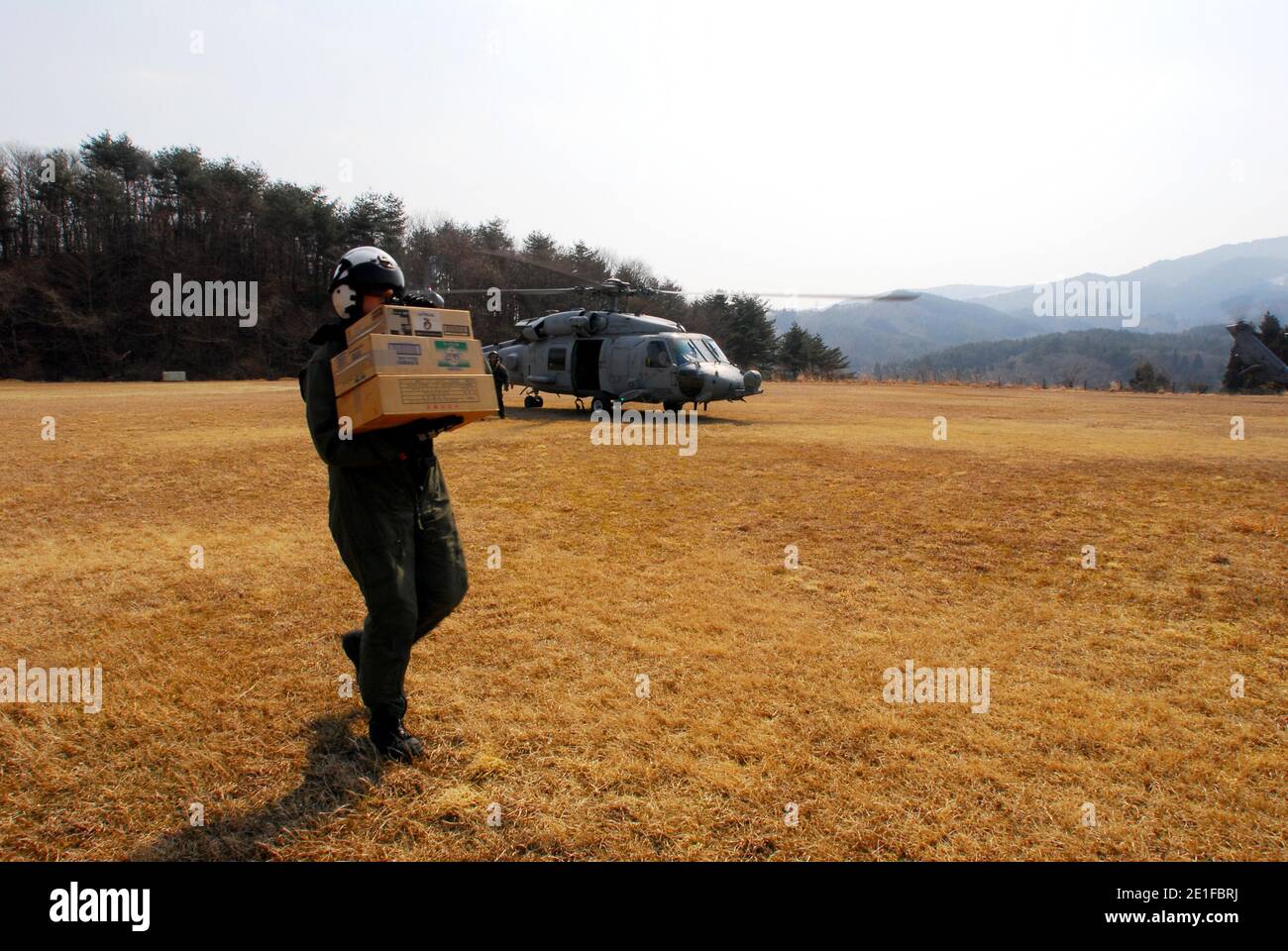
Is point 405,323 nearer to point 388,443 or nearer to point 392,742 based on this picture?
point 388,443

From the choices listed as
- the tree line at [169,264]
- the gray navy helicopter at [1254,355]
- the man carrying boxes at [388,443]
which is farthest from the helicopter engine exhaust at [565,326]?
the gray navy helicopter at [1254,355]

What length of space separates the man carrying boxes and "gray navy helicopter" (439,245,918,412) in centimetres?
1329

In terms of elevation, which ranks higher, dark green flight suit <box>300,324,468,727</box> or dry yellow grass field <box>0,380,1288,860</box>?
dark green flight suit <box>300,324,468,727</box>

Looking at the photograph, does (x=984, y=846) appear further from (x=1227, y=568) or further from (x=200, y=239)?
(x=200, y=239)

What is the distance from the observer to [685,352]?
16812 millimetres

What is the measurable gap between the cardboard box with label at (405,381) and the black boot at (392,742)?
136 centimetres

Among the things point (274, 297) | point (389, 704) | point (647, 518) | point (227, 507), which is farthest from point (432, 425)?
point (274, 297)

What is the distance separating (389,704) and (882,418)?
709 inches

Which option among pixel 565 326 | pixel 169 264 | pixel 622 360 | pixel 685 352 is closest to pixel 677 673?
pixel 685 352

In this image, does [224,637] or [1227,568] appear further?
[1227,568]

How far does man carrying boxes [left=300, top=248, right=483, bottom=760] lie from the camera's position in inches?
117

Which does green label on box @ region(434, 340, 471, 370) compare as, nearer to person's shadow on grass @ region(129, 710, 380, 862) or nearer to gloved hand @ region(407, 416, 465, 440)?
gloved hand @ region(407, 416, 465, 440)

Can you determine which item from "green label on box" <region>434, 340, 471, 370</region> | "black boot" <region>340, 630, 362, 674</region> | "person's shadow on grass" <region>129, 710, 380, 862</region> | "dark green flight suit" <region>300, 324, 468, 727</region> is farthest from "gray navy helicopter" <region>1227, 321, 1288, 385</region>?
"person's shadow on grass" <region>129, 710, 380, 862</region>

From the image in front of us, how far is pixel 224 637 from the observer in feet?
15.3
